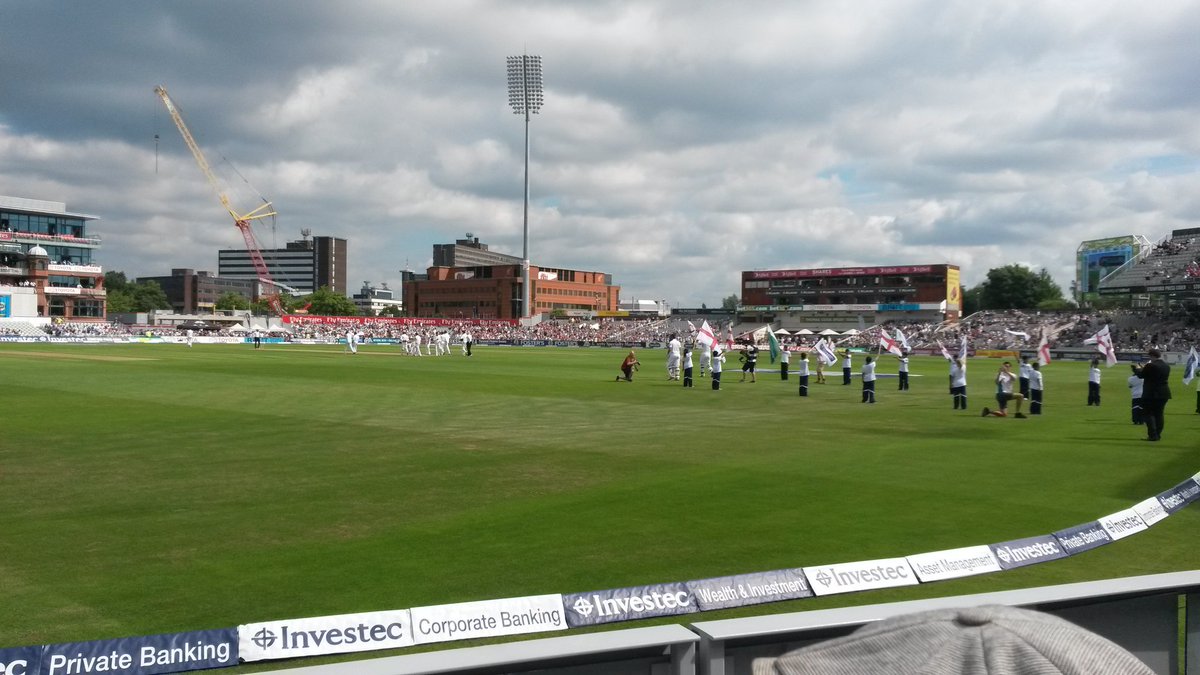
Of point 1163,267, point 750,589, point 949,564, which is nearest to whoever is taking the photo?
point 750,589

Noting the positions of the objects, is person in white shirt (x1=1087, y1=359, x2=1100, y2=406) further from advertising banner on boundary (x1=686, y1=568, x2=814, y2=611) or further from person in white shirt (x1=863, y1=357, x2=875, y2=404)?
advertising banner on boundary (x1=686, y1=568, x2=814, y2=611)

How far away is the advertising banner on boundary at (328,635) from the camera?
467 cm

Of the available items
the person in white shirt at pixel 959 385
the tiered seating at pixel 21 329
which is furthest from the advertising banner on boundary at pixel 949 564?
the tiered seating at pixel 21 329

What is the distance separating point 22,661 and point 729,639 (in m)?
3.39

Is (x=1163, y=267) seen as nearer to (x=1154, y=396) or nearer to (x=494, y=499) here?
(x=1154, y=396)

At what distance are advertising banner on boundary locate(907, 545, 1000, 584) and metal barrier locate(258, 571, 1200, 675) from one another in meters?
3.29

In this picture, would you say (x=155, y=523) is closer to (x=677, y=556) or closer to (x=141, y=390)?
(x=677, y=556)

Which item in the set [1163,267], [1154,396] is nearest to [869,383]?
[1154,396]

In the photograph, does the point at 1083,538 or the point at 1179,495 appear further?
the point at 1179,495

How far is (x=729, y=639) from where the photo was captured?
2.82 metres

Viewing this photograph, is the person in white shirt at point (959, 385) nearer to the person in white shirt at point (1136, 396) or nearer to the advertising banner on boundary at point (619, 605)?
the person in white shirt at point (1136, 396)

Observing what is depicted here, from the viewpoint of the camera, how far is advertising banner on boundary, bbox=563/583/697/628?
538cm

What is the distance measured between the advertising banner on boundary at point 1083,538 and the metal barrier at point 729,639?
5.67 meters

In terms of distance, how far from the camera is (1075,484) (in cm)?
1364
